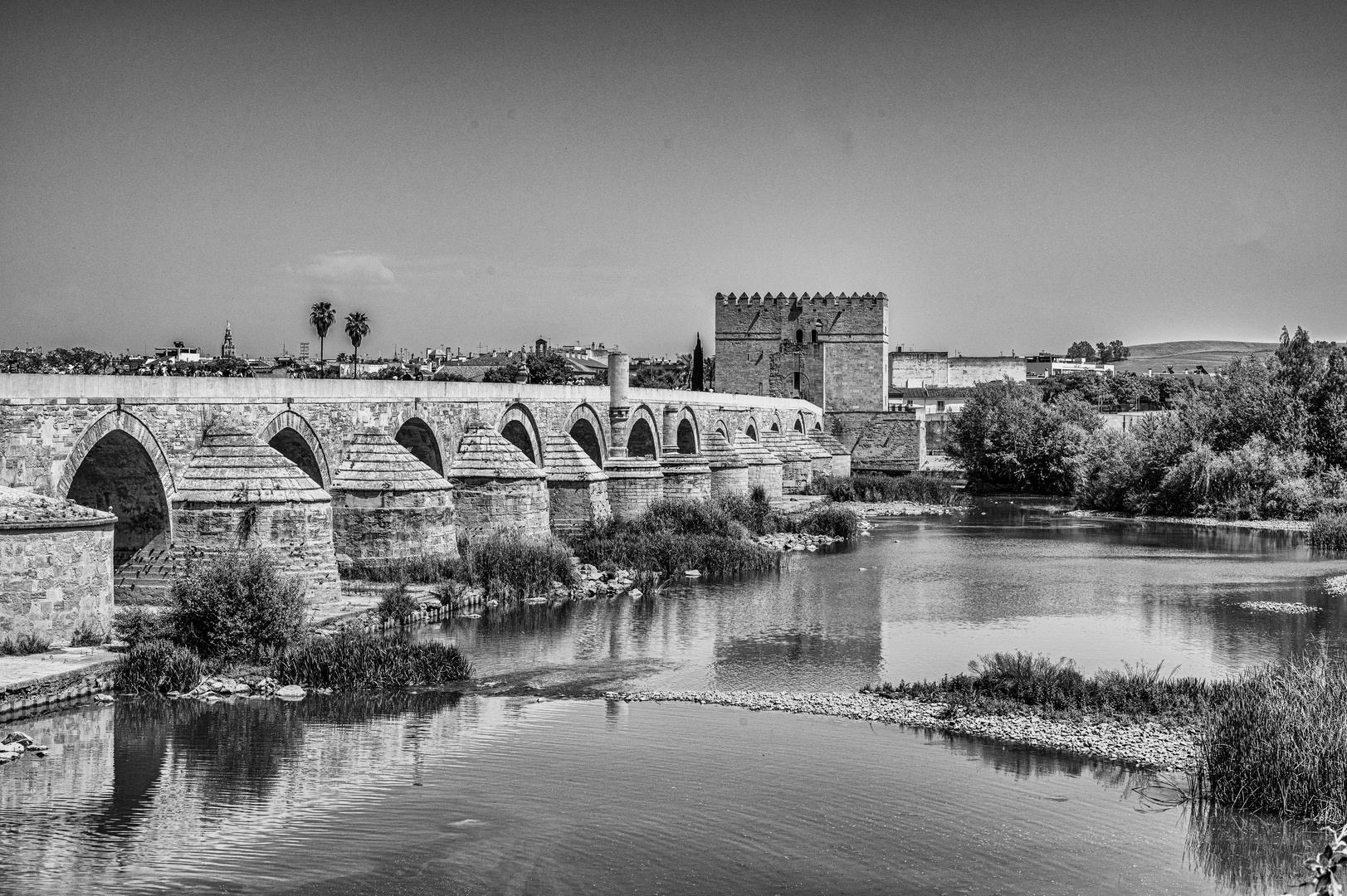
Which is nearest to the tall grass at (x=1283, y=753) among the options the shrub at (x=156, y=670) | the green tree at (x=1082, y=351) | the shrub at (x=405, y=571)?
the shrub at (x=156, y=670)

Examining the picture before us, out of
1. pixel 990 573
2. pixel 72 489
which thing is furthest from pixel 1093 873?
pixel 990 573

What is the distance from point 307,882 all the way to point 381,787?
2064 mm

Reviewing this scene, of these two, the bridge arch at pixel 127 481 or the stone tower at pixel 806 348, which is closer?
the bridge arch at pixel 127 481

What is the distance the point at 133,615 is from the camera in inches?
568

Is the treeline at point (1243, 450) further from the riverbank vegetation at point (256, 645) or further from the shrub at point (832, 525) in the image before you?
the riverbank vegetation at point (256, 645)

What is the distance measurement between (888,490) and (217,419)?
2880cm

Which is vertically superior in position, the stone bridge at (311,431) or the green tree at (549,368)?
the green tree at (549,368)

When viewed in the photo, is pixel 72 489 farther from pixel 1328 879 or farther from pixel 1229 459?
pixel 1229 459

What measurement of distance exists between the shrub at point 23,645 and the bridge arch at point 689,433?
919 inches

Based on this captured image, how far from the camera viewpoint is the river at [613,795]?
8797 millimetres

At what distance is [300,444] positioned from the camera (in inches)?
780

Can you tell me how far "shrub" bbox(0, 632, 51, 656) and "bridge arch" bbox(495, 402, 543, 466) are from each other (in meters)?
12.6

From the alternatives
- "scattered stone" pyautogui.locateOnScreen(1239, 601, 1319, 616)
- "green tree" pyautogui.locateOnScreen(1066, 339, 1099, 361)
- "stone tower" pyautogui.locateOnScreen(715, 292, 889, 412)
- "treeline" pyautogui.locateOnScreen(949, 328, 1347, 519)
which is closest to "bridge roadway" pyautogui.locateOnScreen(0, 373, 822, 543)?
"scattered stone" pyautogui.locateOnScreen(1239, 601, 1319, 616)

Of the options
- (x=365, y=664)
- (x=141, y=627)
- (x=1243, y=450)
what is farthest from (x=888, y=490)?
(x=141, y=627)
